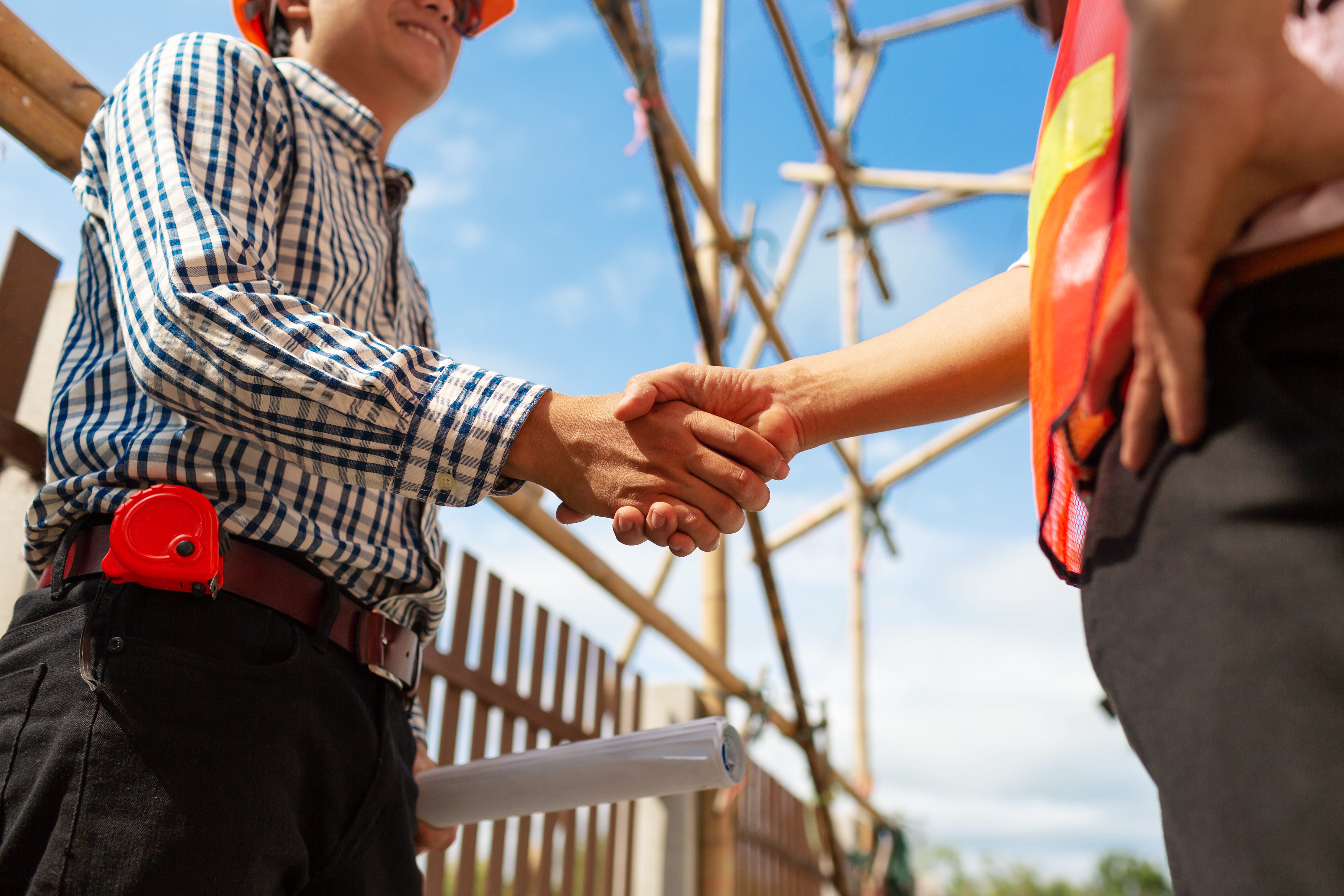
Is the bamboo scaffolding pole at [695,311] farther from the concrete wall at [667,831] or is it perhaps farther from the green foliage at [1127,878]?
the green foliage at [1127,878]

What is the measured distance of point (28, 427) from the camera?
1.44 meters

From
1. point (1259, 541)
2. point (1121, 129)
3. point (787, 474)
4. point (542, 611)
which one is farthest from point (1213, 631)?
point (542, 611)

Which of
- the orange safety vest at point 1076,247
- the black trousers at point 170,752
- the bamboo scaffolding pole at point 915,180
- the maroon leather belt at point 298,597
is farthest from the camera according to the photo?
the bamboo scaffolding pole at point 915,180

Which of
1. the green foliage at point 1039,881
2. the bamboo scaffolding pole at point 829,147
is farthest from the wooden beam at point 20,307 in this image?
the green foliage at point 1039,881

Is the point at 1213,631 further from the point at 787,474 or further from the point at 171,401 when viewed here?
the point at 171,401

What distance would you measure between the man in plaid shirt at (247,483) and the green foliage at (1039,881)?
1030 inches

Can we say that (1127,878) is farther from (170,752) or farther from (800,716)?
(170,752)

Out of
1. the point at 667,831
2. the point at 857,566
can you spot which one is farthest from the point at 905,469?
the point at 667,831

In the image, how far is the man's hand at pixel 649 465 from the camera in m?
1.07

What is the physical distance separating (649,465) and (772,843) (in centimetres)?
412

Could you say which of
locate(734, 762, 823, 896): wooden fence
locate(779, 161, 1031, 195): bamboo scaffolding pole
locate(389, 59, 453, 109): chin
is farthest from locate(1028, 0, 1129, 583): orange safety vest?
locate(779, 161, 1031, 195): bamboo scaffolding pole

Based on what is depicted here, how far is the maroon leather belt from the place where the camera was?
3.15 feet

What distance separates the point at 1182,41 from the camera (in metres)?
0.54

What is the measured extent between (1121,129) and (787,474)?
2.12 feet
